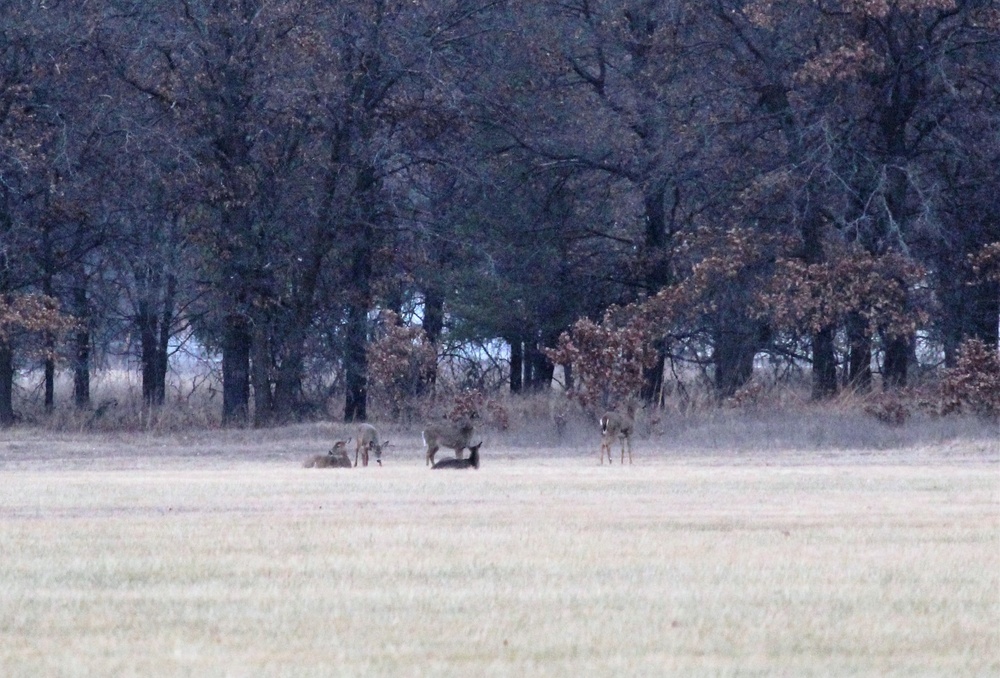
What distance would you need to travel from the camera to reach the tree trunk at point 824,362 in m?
31.7

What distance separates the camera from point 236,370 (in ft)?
110

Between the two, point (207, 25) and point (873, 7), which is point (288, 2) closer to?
point (207, 25)

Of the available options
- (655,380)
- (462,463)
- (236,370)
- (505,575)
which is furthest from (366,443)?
(655,380)

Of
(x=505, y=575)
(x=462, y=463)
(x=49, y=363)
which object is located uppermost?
(x=49, y=363)

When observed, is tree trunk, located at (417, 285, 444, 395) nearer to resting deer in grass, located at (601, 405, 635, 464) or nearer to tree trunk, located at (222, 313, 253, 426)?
tree trunk, located at (222, 313, 253, 426)

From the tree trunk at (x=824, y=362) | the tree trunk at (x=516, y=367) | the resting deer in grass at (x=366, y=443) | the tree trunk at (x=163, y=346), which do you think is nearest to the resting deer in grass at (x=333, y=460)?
the resting deer in grass at (x=366, y=443)

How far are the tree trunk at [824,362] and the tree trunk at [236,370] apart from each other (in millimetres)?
11716

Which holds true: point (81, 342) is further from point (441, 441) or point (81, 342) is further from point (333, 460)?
point (441, 441)

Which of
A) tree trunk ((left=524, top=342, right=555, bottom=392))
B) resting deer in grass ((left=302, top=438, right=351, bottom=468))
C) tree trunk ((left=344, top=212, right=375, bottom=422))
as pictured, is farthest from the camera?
tree trunk ((left=524, top=342, right=555, bottom=392))

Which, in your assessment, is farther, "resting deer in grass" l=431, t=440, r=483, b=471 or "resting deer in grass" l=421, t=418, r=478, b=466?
"resting deer in grass" l=421, t=418, r=478, b=466

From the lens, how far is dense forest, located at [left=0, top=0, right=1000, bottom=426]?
30.2 meters

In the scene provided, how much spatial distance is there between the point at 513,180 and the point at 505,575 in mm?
23257

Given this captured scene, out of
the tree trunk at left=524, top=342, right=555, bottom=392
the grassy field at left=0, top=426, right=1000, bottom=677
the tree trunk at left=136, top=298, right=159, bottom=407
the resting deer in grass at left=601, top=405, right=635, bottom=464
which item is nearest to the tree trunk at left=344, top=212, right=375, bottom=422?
the tree trunk at left=524, top=342, right=555, bottom=392

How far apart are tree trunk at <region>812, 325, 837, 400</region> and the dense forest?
0.11 m
